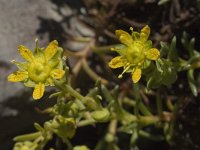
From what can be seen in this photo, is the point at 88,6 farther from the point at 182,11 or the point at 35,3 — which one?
the point at 182,11

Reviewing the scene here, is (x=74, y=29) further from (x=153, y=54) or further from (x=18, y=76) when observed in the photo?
(x=153, y=54)

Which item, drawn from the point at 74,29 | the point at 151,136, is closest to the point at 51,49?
the point at 151,136

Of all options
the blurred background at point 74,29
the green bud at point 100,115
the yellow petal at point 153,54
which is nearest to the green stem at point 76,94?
the green bud at point 100,115

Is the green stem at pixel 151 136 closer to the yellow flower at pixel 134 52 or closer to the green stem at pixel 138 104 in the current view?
the green stem at pixel 138 104

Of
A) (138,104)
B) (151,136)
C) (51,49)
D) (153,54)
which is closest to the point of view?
(153,54)

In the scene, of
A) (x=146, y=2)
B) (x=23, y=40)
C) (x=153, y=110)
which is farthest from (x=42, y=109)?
(x=146, y=2)
